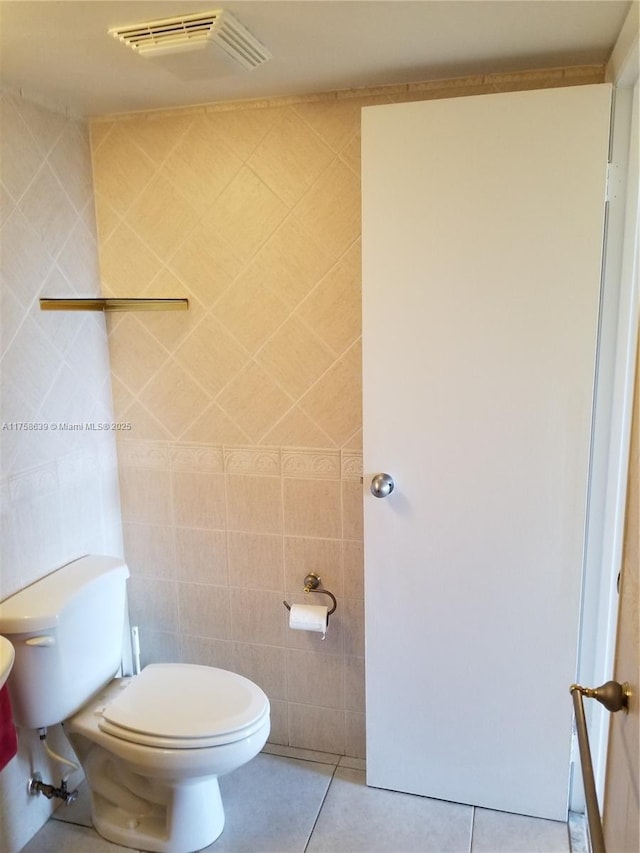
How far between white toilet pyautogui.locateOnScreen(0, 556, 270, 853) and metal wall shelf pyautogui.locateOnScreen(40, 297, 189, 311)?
2.64 ft

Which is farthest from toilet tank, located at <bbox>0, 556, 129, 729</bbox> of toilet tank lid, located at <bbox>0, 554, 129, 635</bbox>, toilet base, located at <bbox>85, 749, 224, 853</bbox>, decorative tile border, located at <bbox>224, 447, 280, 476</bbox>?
decorative tile border, located at <bbox>224, 447, 280, 476</bbox>

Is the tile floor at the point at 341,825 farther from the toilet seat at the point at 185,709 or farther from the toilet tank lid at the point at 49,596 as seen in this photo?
the toilet tank lid at the point at 49,596

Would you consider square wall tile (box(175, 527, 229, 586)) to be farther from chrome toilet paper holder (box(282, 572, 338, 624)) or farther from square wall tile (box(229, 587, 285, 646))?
chrome toilet paper holder (box(282, 572, 338, 624))

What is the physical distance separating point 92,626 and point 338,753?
3.16 ft

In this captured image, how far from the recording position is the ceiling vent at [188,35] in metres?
1.34

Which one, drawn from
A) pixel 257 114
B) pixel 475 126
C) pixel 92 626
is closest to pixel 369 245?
pixel 475 126

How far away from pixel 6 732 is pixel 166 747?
1.30 ft

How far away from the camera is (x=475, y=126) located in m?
1.58

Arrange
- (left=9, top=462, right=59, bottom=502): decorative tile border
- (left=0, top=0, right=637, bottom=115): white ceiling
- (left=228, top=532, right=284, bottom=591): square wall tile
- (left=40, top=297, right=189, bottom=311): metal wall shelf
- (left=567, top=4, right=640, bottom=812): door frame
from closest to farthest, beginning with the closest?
(left=0, top=0, right=637, bottom=115): white ceiling → (left=567, top=4, right=640, bottom=812): door frame → (left=9, top=462, right=59, bottom=502): decorative tile border → (left=40, top=297, right=189, bottom=311): metal wall shelf → (left=228, top=532, right=284, bottom=591): square wall tile

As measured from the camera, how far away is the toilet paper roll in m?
1.95

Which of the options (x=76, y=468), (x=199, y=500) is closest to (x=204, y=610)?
(x=199, y=500)

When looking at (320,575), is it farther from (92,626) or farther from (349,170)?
(349,170)

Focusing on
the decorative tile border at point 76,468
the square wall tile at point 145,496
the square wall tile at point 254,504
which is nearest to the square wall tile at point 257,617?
the square wall tile at point 254,504

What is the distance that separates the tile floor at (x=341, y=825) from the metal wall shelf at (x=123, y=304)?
1.55 metres
